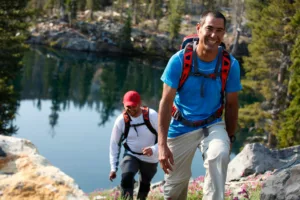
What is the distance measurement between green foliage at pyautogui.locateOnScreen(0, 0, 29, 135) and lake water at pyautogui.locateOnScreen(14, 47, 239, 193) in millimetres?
3694

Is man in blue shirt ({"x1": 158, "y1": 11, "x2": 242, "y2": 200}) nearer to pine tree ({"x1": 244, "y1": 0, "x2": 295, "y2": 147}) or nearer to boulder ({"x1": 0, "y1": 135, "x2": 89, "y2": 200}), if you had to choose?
boulder ({"x1": 0, "y1": 135, "x2": 89, "y2": 200})

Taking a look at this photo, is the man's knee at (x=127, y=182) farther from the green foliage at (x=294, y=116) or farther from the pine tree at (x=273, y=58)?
the pine tree at (x=273, y=58)

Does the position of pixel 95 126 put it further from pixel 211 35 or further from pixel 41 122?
pixel 211 35

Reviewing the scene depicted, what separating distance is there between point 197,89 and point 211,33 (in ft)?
1.89

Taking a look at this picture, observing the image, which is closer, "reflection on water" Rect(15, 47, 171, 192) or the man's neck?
the man's neck

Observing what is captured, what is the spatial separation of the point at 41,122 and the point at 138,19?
56163mm

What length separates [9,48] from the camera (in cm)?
2542

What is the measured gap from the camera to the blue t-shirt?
14.9ft

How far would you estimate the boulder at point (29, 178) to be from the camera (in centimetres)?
346

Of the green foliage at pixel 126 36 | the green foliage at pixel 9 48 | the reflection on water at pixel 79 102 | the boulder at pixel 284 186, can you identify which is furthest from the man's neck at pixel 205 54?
the green foliage at pixel 126 36

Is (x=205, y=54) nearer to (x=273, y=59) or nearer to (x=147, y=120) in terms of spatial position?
(x=147, y=120)

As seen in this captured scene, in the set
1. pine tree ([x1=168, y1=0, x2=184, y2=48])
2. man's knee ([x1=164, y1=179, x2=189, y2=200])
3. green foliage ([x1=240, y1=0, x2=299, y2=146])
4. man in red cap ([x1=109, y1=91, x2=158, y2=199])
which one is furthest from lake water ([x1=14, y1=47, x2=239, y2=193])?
man's knee ([x1=164, y1=179, x2=189, y2=200])

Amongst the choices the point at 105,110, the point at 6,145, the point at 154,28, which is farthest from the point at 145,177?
the point at 154,28

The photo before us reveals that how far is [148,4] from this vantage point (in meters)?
94.6
